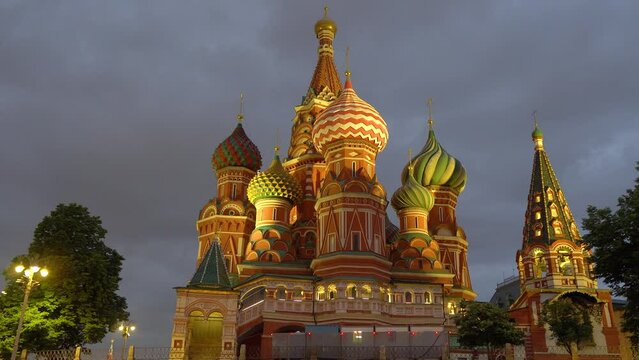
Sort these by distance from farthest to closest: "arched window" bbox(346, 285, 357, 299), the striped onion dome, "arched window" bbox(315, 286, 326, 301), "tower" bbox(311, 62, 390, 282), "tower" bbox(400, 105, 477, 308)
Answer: "tower" bbox(400, 105, 477, 308) → the striped onion dome → "tower" bbox(311, 62, 390, 282) → "arched window" bbox(315, 286, 326, 301) → "arched window" bbox(346, 285, 357, 299)

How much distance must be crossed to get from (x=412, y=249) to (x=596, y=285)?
12848 millimetres

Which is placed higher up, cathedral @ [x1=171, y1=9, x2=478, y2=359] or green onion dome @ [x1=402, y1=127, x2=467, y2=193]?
green onion dome @ [x1=402, y1=127, x2=467, y2=193]

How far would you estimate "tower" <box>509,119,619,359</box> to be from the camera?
37.6 meters

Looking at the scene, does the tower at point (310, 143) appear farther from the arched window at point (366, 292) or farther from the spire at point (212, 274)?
the spire at point (212, 274)

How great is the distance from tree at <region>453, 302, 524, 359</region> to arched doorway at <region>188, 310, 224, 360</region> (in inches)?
487

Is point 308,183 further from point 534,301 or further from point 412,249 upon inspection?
point 534,301

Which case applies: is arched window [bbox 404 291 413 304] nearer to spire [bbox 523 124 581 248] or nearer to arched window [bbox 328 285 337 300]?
arched window [bbox 328 285 337 300]

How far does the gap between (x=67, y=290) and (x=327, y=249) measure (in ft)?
51.1

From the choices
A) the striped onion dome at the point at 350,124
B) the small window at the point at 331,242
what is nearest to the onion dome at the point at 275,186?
the striped onion dome at the point at 350,124

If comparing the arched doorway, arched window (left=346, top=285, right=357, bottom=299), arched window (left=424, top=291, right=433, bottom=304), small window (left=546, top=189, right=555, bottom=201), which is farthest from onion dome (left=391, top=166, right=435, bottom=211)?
the arched doorway

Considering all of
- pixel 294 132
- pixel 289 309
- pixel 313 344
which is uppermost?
pixel 294 132

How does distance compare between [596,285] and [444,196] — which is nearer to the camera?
[596,285]

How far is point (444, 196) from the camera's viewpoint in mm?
49469

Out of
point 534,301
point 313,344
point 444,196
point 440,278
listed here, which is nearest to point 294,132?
point 444,196
